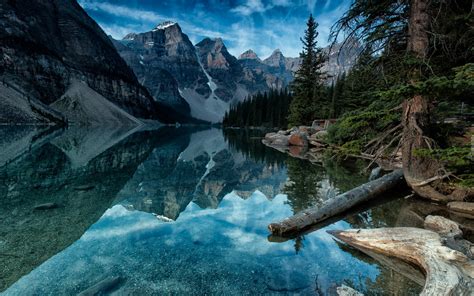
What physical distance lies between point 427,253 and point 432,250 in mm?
77

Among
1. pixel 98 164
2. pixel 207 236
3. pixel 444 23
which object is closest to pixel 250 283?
pixel 207 236

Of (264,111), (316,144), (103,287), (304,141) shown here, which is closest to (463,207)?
(103,287)

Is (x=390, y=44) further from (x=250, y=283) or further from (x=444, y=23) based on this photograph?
(x=250, y=283)

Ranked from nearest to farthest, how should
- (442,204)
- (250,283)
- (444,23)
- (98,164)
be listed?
(250,283) → (442,204) → (444,23) → (98,164)

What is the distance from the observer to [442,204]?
6797mm

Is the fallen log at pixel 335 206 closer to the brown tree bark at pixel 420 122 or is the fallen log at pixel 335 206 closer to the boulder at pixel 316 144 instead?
the brown tree bark at pixel 420 122

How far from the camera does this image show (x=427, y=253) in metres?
3.61

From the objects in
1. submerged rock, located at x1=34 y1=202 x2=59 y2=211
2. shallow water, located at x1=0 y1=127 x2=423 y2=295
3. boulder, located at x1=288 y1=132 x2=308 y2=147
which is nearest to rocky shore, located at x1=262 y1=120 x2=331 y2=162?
boulder, located at x1=288 y1=132 x2=308 y2=147

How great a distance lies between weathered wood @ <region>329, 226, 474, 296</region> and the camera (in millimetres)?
2805

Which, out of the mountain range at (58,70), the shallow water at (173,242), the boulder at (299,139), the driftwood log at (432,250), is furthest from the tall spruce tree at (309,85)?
the driftwood log at (432,250)

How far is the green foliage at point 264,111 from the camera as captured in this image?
235ft

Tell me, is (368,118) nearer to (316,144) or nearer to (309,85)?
(316,144)

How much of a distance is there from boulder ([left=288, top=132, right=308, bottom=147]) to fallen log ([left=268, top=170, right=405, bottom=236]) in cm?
1639

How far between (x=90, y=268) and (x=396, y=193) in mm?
8224
